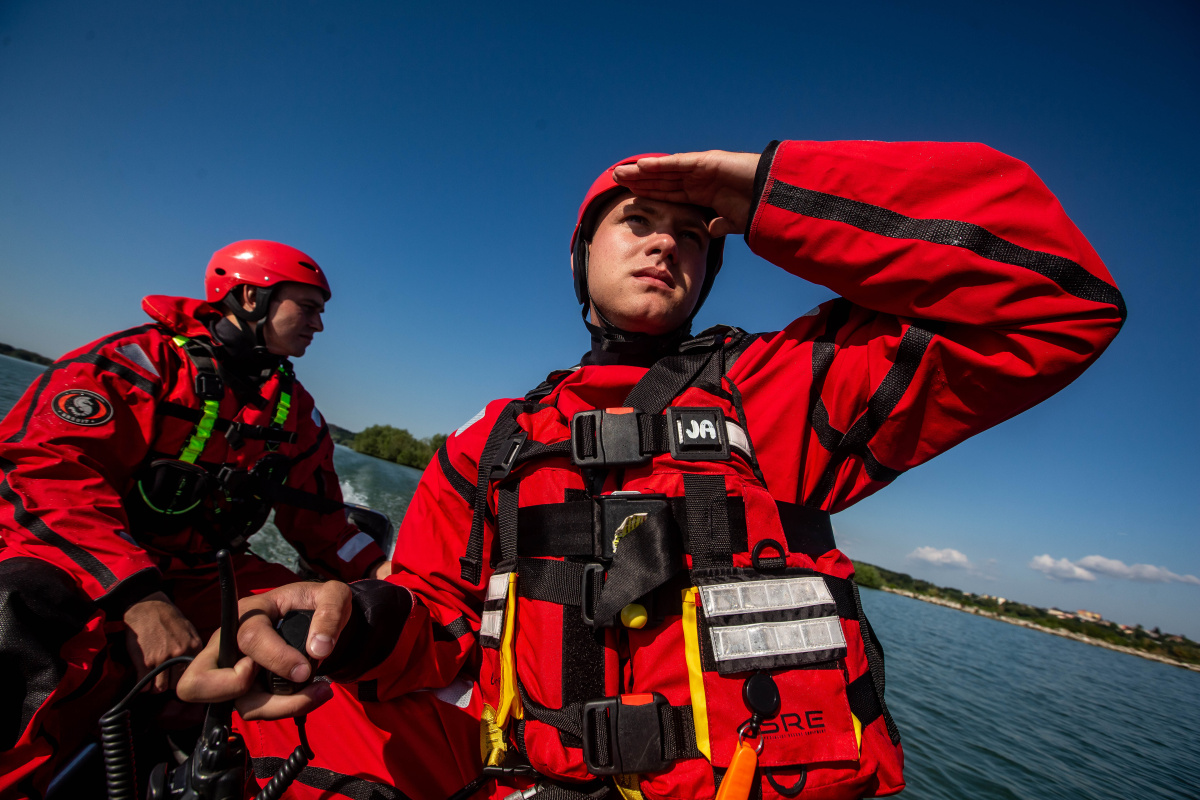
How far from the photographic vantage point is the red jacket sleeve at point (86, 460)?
1824 millimetres

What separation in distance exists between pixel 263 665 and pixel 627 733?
2.38 feet

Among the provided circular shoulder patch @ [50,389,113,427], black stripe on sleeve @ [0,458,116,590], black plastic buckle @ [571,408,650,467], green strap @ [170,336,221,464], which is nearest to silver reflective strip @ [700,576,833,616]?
black plastic buckle @ [571,408,650,467]

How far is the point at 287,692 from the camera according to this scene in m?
0.98

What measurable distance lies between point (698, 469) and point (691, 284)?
2.34 ft

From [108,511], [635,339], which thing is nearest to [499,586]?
[635,339]

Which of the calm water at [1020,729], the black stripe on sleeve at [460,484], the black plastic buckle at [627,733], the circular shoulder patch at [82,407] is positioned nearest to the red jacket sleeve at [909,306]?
the black plastic buckle at [627,733]

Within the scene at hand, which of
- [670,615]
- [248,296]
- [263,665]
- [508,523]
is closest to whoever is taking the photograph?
[263,665]

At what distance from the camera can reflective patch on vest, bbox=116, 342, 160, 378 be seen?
257cm

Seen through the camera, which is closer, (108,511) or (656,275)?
(656,275)

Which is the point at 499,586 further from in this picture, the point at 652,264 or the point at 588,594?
the point at 652,264

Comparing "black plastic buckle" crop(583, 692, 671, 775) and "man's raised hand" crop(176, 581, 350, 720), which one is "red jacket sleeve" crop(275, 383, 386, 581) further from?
"black plastic buckle" crop(583, 692, 671, 775)

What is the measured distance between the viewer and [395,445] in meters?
35.4

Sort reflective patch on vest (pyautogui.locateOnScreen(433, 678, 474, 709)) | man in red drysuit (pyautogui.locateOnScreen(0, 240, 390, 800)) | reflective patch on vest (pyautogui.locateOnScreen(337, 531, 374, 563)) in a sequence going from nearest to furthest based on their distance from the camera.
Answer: reflective patch on vest (pyautogui.locateOnScreen(433, 678, 474, 709)) < man in red drysuit (pyautogui.locateOnScreen(0, 240, 390, 800)) < reflective patch on vest (pyautogui.locateOnScreen(337, 531, 374, 563))

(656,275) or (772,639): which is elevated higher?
(656,275)
